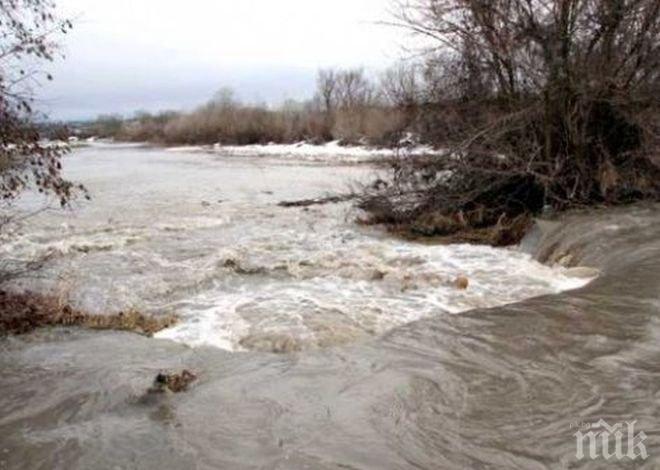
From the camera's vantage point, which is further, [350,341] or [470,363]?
[350,341]

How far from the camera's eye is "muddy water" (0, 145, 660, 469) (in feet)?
18.1

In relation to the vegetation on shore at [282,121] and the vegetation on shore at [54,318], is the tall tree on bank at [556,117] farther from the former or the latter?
the vegetation on shore at [282,121]

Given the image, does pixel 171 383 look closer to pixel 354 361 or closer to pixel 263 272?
pixel 354 361

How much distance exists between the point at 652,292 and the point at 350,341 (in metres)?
3.91

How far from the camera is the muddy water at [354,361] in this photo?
5.52m

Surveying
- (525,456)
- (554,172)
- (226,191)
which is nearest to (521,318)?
(525,456)

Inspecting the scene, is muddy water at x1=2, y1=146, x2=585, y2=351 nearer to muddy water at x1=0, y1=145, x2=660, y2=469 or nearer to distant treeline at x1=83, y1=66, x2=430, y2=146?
muddy water at x1=0, y1=145, x2=660, y2=469

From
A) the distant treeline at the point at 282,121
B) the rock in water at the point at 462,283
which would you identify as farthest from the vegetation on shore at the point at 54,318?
the distant treeline at the point at 282,121

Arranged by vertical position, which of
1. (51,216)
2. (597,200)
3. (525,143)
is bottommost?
(51,216)

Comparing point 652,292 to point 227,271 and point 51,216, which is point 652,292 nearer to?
point 227,271

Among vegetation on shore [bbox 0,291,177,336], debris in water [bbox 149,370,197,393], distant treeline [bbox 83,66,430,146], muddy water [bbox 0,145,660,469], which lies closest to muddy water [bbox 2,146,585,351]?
muddy water [bbox 0,145,660,469]

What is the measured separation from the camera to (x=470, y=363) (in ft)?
23.7

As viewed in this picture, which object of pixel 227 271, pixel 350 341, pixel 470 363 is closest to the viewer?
pixel 470 363

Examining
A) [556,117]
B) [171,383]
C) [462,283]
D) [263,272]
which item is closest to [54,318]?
[171,383]
